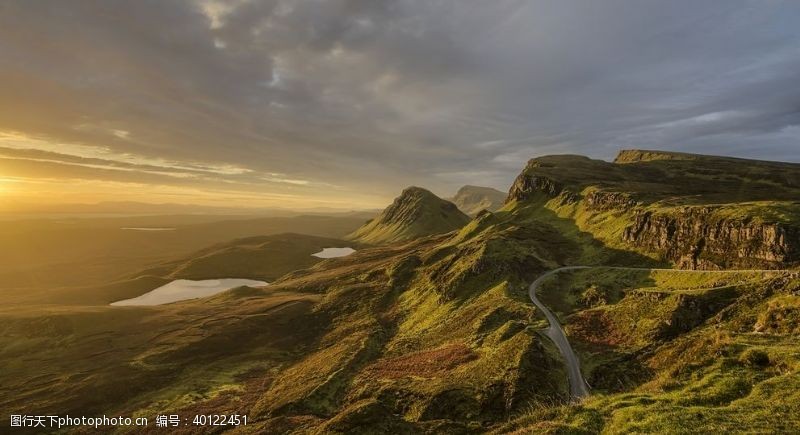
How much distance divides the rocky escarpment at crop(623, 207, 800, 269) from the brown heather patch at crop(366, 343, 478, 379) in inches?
2013

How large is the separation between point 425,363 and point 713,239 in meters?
64.1

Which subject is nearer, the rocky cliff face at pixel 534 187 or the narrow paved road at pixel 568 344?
the narrow paved road at pixel 568 344

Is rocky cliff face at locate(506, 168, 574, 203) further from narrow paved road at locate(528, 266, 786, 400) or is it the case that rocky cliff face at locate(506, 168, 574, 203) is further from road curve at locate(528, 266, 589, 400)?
road curve at locate(528, 266, 589, 400)

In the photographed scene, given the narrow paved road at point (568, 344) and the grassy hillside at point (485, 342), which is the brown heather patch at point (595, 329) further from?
the narrow paved road at point (568, 344)

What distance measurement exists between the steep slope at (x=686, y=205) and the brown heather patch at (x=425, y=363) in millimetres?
51275

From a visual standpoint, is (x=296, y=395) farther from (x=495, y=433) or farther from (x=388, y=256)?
(x=388, y=256)

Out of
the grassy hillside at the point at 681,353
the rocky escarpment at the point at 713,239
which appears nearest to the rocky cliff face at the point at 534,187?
the rocky escarpment at the point at 713,239

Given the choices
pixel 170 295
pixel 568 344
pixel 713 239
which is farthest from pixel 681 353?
pixel 170 295

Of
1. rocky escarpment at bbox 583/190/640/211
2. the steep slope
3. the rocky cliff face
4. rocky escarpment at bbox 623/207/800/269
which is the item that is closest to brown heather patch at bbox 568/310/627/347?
rocky escarpment at bbox 623/207/800/269

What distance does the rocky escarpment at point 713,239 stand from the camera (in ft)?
219

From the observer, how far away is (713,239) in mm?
76875

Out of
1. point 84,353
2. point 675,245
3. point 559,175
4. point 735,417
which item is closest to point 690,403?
point 735,417

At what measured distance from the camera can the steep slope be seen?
7100cm

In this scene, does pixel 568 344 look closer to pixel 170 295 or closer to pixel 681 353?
pixel 681 353
